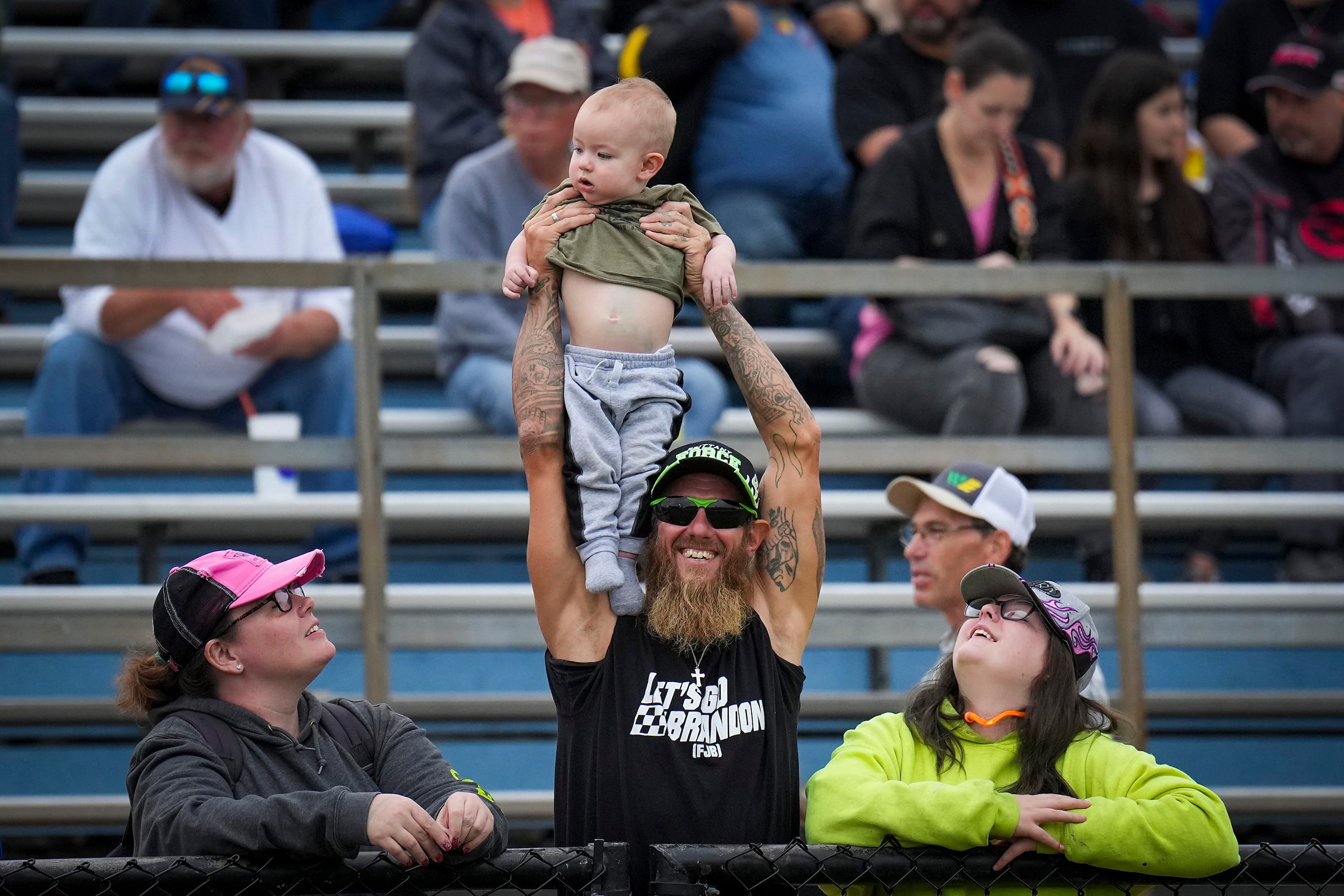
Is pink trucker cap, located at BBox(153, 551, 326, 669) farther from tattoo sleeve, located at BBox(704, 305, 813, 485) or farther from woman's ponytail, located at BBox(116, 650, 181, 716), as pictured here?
tattoo sleeve, located at BBox(704, 305, 813, 485)

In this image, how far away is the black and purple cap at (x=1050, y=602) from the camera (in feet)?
7.07

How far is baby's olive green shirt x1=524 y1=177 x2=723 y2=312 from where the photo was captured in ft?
7.19

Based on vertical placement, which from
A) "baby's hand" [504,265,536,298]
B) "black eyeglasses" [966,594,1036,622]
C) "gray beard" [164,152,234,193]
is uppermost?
"gray beard" [164,152,234,193]

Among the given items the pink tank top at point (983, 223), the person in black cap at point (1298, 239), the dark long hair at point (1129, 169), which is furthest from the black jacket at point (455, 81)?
the person in black cap at point (1298, 239)

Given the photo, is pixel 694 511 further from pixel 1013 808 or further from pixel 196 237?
pixel 196 237

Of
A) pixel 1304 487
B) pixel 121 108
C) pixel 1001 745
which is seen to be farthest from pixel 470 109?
pixel 1001 745

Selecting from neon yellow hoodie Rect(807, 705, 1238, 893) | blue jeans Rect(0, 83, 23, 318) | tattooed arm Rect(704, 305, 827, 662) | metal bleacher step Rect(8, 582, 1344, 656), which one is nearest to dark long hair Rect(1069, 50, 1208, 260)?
metal bleacher step Rect(8, 582, 1344, 656)

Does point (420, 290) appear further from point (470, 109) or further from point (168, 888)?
point (168, 888)

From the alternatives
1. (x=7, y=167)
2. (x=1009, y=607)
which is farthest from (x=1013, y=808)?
(x=7, y=167)

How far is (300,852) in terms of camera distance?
70.7 inches

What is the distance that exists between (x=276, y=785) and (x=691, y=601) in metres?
0.66

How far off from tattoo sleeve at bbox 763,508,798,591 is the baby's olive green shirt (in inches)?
15.4

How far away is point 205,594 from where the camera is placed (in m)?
2.10

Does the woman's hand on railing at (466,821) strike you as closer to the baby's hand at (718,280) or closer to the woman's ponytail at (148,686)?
the woman's ponytail at (148,686)
